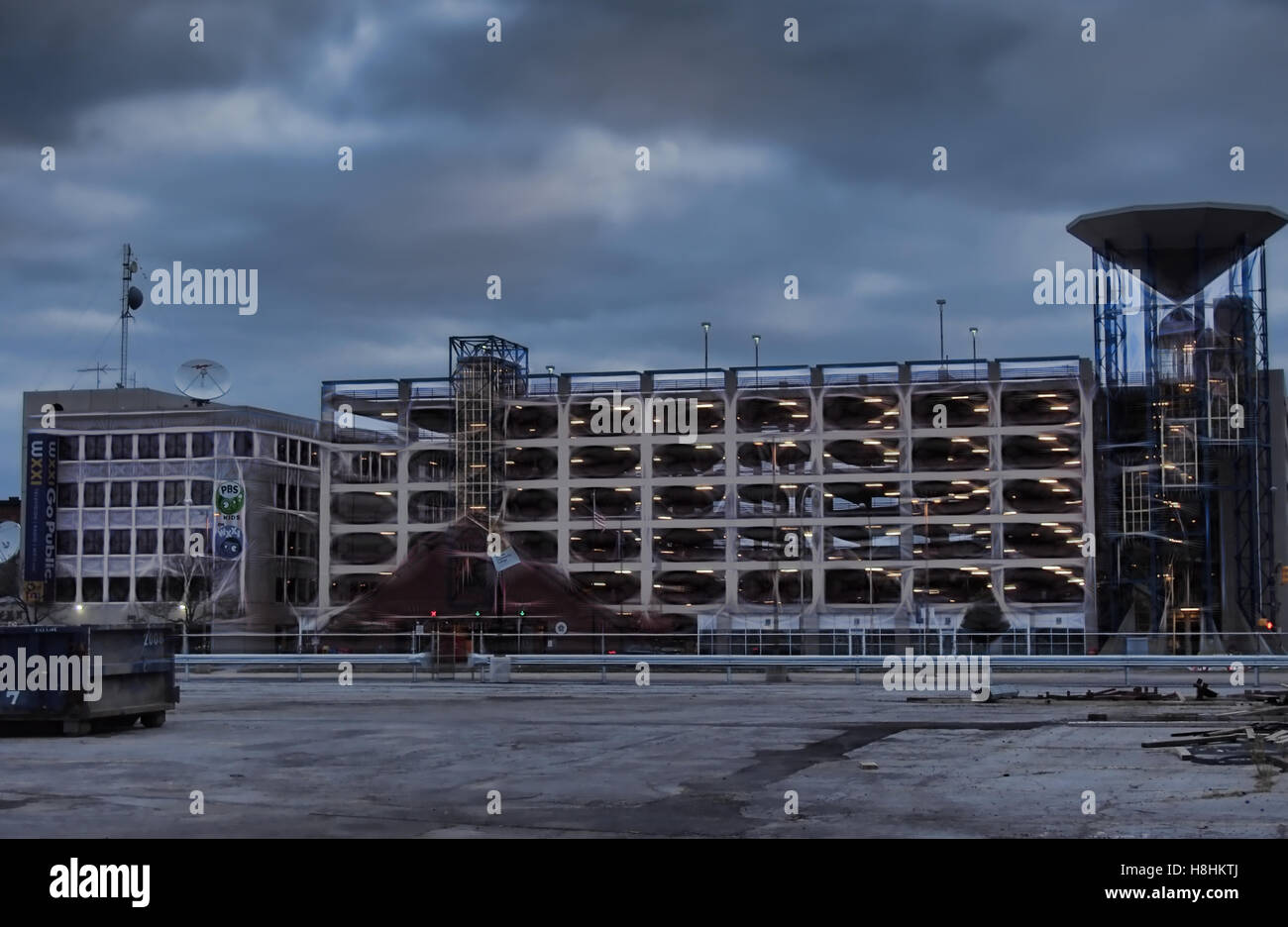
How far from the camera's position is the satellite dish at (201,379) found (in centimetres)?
9125

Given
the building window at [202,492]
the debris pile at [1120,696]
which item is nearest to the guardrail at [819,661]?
the debris pile at [1120,696]

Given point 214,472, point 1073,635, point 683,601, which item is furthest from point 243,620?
point 1073,635

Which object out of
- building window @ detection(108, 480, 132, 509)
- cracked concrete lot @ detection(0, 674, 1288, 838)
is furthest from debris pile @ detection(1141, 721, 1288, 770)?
building window @ detection(108, 480, 132, 509)

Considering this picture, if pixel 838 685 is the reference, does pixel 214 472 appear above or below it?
above

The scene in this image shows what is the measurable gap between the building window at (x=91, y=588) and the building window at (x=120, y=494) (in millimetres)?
5335

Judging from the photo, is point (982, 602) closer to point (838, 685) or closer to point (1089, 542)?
point (1089, 542)

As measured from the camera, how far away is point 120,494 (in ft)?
329

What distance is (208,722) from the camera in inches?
1037

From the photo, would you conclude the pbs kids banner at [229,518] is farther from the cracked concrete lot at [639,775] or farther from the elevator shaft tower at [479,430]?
the cracked concrete lot at [639,775]

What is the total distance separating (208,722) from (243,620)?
72557mm

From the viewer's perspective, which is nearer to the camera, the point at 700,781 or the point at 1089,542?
the point at 700,781

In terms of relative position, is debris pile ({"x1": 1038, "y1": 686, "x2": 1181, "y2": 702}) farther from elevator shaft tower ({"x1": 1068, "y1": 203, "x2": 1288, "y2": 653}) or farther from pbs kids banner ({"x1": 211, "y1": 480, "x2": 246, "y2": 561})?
pbs kids banner ({"x1": 211, "y1": 480, "x2": 246, "y2": 561})
